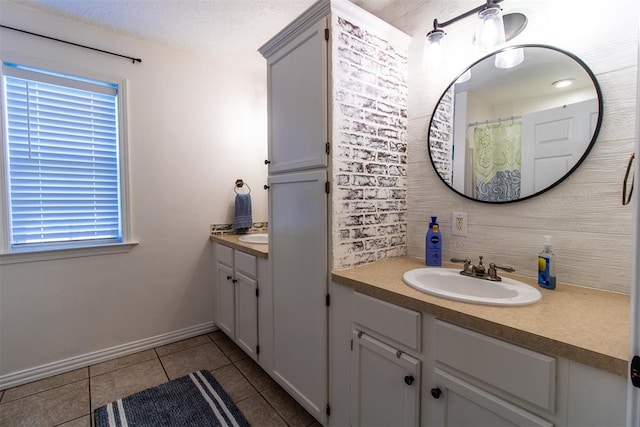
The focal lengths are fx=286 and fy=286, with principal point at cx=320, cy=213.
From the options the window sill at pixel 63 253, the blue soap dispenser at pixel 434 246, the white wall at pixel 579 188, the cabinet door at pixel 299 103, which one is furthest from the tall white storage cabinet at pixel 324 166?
the window sill at pixel 63 253

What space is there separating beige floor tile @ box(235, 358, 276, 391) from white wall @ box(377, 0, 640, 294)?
1421 millimetres

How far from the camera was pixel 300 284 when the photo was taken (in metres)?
1.55

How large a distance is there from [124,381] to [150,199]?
4.28 feet

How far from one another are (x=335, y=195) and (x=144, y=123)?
1830mm

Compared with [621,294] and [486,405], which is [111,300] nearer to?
[486,405]

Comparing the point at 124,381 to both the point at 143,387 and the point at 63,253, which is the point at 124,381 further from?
the point at 63,253

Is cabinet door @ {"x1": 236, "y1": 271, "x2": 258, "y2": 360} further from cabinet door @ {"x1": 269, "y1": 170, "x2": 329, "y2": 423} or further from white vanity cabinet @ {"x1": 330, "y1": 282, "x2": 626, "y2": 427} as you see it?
white vanity cabinet @ {"x1": 330, "y1": 282, "x2": 626, "y2": 427}

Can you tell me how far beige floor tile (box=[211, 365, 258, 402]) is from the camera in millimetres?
1789

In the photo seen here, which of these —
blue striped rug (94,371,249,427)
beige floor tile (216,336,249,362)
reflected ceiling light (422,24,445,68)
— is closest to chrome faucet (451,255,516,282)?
reflected ceiling light (422,24,445,68)

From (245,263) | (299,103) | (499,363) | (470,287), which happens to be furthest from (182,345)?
(499,363)

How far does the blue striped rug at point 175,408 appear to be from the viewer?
A: 1.56 meters

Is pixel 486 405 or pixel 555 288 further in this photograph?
pixel 555 288

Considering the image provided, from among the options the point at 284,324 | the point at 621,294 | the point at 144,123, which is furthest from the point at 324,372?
the point at 144,123

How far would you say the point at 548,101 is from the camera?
1194mm
